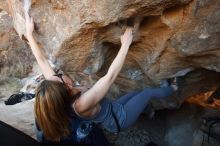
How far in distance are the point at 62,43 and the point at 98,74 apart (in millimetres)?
634

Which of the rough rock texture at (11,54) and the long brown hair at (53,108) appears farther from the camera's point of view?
the rough rock texture at (11,54)

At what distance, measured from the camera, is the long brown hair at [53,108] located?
9.29 feet

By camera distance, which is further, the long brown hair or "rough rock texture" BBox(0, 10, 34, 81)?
"rough rock texture" BBox(0, 10, 34, 81)

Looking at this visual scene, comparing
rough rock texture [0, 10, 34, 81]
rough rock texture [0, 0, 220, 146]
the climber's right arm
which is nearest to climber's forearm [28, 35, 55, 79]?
the climber's right arm

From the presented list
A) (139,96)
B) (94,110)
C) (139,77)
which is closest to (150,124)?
(139,77)

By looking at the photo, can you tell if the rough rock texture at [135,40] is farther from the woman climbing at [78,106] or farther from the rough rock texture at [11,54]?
the rough rock texture at [11,54]

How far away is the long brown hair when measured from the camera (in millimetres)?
2832

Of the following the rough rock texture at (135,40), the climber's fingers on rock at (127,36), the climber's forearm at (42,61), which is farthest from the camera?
the climber's forearm at (42,61)

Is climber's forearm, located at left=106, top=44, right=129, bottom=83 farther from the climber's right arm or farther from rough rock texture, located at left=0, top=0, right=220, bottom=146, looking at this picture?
the climber's right arm

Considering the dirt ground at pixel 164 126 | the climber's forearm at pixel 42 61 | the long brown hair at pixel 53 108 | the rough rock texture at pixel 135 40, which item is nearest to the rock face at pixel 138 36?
the rough rock texture at pixel 135 40

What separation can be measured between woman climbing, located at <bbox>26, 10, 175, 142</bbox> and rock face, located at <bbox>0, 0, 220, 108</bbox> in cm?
23

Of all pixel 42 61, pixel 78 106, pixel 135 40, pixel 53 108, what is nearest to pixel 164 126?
pixel 135 40

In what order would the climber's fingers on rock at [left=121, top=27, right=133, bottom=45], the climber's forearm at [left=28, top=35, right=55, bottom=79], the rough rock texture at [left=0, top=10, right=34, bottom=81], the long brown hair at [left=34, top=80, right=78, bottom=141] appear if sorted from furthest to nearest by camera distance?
the rough rock texture at [left=0, top=10, right=34, bottom=81] → the climber's forearm at [left=28, top=35, right=55, bottom=79] → the climber's fingers on rock at [left=121, top=27, right=133, bottom=45] → the long brown hair at [left=34, top=80, right=78, bottom=141]

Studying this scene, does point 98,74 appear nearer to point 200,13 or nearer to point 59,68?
point 59,68
